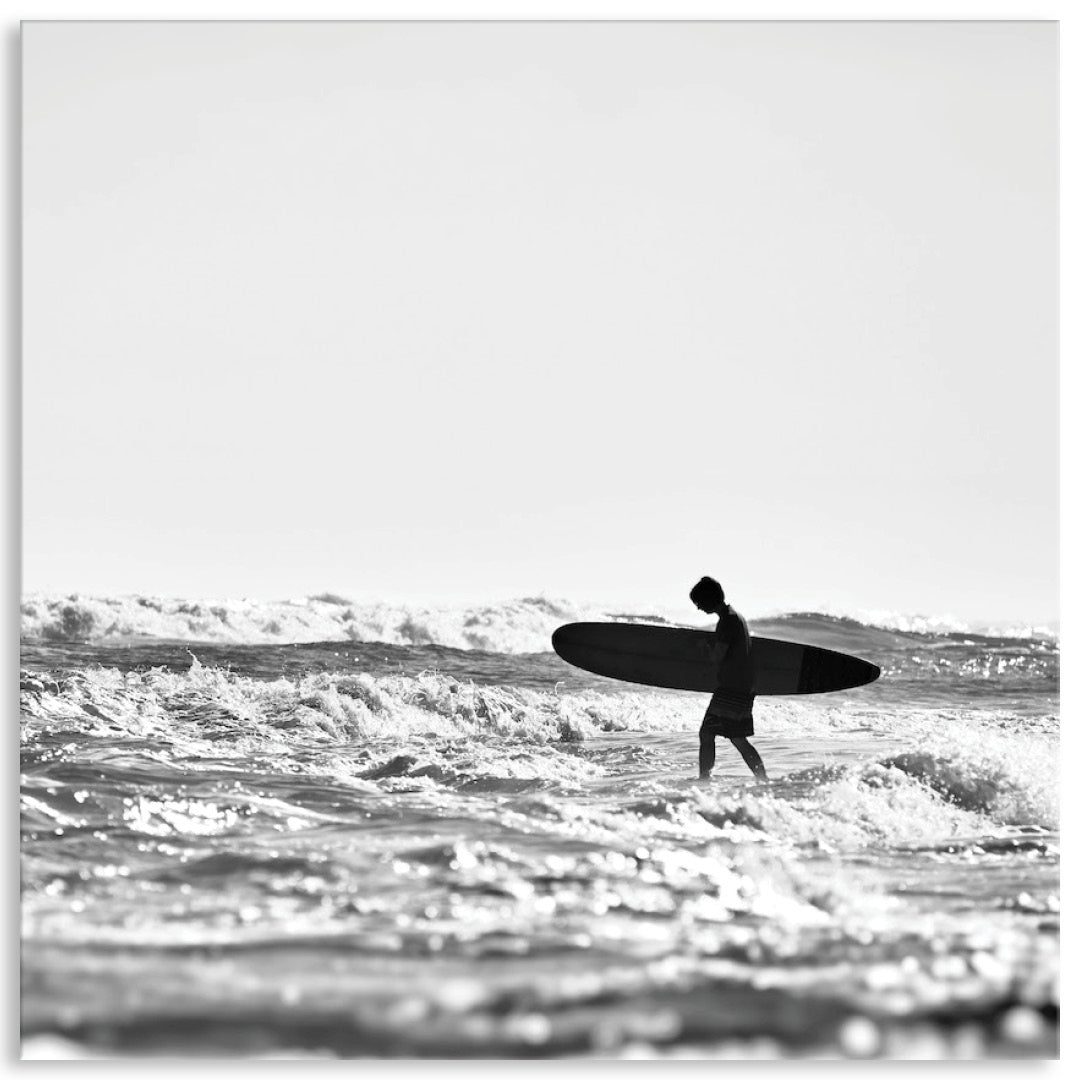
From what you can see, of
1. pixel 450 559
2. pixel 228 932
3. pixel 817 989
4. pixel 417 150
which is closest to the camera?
pixel 817 989

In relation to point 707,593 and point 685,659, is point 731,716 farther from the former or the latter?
point 685,659

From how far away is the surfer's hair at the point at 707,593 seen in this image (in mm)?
5250

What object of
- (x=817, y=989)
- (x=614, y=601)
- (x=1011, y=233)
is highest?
(x=1011, y=233)

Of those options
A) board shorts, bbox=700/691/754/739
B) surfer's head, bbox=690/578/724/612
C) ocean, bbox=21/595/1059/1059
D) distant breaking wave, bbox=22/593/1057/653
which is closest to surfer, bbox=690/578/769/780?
board shorts, bbox=700/691/754/739

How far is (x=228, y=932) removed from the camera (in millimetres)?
3582

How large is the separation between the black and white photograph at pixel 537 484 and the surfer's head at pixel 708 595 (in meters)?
0.03

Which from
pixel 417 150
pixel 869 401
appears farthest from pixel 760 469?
pixel 417 150

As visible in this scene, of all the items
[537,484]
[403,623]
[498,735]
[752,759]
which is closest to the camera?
[752,759]

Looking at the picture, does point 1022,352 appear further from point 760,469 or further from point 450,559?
point 450,559

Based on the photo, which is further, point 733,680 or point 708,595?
point 733,680

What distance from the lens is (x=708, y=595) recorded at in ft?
17.4

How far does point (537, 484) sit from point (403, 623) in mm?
2000

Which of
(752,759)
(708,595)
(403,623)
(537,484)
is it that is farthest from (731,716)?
Answer: (403,623)

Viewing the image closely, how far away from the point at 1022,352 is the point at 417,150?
9.44 feet
